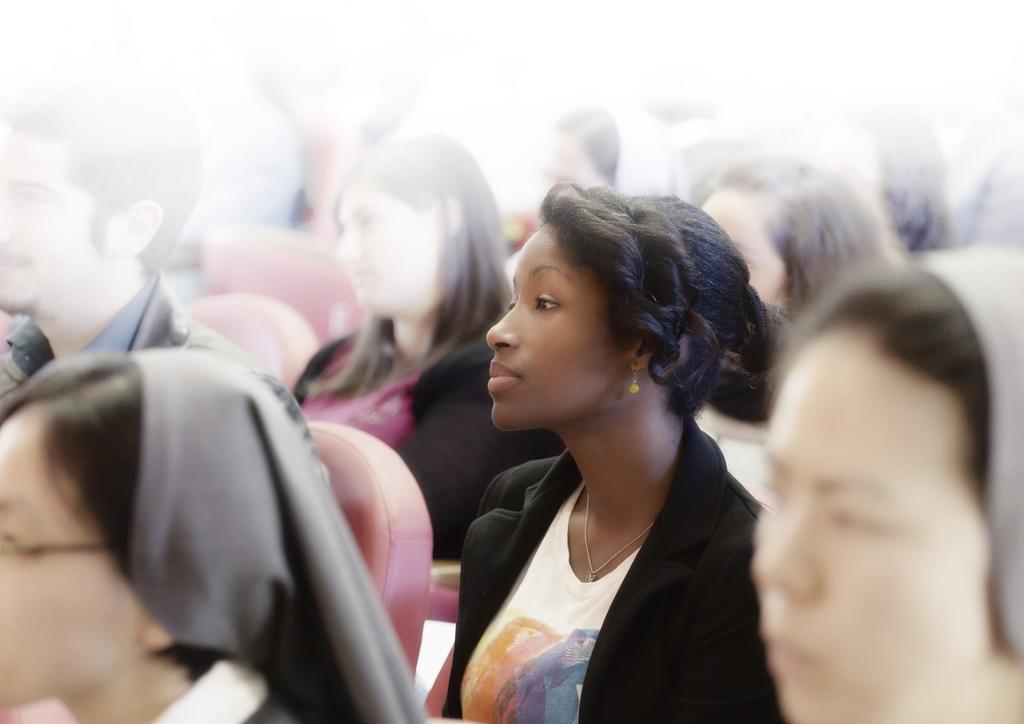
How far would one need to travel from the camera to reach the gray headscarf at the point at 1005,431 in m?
0.64

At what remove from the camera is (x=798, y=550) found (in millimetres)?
691

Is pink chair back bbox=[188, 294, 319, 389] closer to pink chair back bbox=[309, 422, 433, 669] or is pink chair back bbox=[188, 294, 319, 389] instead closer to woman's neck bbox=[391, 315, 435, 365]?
woman's neck bbox=[391, 315, 435, 365]

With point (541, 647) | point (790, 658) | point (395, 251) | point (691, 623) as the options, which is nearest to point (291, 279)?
point (395, 251)

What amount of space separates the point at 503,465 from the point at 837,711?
1352 millimetres

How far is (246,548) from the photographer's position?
2.53 ft

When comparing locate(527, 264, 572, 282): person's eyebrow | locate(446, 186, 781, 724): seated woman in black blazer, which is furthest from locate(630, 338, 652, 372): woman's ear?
locate(527, 264, 572, 282): person's eyebrow

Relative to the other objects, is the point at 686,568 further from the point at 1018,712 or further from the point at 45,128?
the point at 45,128

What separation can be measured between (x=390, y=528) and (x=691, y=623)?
1.10 ft

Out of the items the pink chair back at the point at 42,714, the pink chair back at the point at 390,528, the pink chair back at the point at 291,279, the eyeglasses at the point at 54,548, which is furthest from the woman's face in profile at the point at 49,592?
the pink chair back at the point at 291,279

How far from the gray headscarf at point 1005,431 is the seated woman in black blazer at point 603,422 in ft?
1.89

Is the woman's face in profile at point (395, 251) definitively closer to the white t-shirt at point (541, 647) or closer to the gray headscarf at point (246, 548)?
the white t-shirt at point (541, 647)

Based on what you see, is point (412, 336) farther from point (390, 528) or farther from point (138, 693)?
point (138, 693)

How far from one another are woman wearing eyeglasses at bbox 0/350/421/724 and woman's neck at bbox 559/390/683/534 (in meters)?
0.58

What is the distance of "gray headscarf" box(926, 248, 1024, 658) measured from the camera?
644 mm
